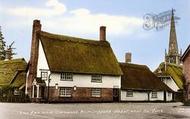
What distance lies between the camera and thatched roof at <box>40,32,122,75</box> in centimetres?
4884

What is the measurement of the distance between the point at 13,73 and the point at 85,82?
11464 mm

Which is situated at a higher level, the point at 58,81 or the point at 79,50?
the point at 79,50

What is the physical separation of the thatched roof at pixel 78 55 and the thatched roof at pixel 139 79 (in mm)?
2824

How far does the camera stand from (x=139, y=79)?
2319 inches

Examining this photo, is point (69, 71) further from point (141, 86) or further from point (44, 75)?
point (141, 86)

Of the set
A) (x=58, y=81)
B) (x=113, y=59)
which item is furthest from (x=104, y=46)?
(x=58, y=81)

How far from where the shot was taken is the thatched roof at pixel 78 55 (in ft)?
160

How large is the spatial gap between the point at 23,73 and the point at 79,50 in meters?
8.72

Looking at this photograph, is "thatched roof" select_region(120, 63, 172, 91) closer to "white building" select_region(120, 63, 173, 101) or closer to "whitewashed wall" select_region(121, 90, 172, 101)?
"white building" select_region(120, 63, 173, 101)

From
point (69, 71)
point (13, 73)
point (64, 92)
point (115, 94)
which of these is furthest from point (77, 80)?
point (13, 73)

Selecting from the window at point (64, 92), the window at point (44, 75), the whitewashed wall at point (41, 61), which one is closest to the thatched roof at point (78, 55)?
the whitewashed wall at point (41, 61)

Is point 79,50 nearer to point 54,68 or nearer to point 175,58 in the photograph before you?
point 54,68

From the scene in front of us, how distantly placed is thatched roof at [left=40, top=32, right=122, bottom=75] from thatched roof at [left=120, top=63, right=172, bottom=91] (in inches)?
111

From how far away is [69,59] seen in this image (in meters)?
50.2
